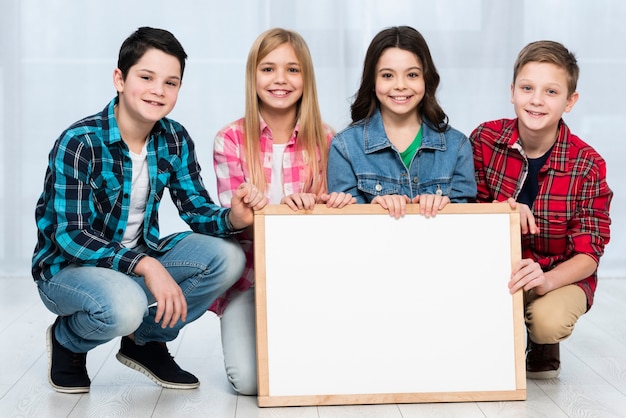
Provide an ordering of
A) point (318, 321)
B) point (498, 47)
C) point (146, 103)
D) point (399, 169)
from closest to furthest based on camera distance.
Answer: point (318, 321) → point (146, 103) → point (399, 169) → point (498, 47)

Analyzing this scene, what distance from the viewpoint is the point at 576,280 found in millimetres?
1838

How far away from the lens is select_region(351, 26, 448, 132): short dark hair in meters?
1.91

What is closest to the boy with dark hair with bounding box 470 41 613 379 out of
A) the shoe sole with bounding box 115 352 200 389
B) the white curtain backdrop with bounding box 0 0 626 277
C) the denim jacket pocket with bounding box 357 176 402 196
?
the denim jacket pocket with bounding box 357 176 402 196

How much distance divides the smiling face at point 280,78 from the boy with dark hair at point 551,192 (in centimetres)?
47

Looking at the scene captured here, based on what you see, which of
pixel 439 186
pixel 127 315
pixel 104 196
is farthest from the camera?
pixel 439 186

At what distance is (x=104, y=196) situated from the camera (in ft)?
5.75

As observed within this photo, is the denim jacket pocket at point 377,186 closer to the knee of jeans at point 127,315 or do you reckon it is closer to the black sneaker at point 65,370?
the knee of jeans at point 127,315

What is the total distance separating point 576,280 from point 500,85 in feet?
5.39

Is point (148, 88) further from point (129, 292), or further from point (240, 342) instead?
point (240, 342)

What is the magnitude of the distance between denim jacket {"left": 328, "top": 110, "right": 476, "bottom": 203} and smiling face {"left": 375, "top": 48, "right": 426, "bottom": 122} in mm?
74

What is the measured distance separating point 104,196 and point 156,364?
0.37 meters

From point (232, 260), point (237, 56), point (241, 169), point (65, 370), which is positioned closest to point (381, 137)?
point (241, 169)

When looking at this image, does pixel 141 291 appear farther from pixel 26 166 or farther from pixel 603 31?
pixel 603 31

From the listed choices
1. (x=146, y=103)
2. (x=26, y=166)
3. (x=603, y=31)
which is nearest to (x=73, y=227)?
(x=146, y=103)
